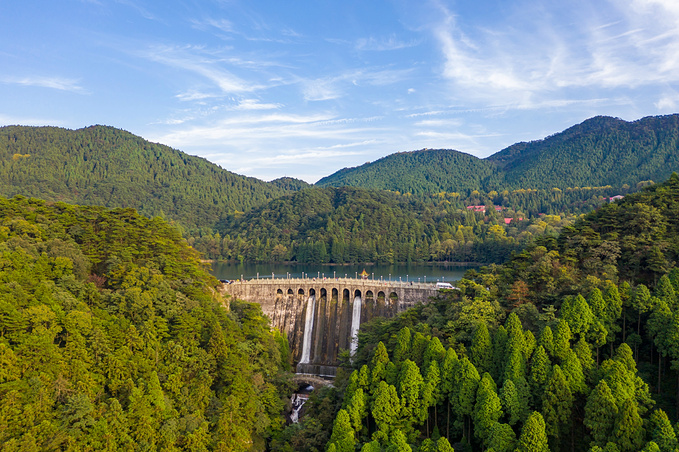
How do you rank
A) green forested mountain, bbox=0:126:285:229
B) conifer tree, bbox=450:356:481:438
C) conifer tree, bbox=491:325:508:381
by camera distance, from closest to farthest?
1. conifer tree, bbox=450:356:481:438
2. conifer tree, bbox=491:325:508:381
3. green forested mountain, bbox=0:126:285:229

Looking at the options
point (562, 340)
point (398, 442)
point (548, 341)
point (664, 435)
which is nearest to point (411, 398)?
point (398, 442)

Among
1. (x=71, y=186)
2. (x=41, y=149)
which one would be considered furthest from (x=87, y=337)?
(x=41, y=149)

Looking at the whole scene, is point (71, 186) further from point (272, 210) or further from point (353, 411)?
point (353, 411)

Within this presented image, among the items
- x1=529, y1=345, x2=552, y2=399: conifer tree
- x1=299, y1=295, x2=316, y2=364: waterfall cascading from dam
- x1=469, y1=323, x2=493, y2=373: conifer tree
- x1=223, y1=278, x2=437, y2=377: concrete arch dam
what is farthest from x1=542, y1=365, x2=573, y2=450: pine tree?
x1=299, y1=295, x2=316, y2=364: waterfall cascading from dam

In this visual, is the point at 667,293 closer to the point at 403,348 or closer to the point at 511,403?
the point at 511,403

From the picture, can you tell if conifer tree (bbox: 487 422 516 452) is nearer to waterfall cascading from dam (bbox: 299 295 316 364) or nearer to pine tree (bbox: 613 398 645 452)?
pine tree (bbox: 613 398 645 452)

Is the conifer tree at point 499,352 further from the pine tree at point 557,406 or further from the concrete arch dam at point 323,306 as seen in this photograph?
the concrete arch dam at point 323,306
